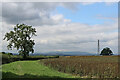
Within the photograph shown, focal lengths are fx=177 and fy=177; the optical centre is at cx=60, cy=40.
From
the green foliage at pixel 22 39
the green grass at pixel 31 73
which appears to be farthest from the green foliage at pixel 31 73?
the green foliage at pixel 22 39

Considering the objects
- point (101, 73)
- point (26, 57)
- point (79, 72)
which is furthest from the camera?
point (26, 57)

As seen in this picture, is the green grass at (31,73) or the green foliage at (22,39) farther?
the green foliage at (22,39)

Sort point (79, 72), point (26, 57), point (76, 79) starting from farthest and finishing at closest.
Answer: point (26, 57) < point (79, 72) < point (76, 79)

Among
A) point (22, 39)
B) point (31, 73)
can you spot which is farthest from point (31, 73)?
point (22, 39)

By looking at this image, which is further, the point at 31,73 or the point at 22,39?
the point at 22,39

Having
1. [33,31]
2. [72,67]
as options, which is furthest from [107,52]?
[72,67]

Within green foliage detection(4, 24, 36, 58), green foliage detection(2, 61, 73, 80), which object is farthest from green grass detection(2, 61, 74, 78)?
green foliage detection(4, 24, 36, 58)

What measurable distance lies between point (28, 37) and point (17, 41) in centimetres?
331

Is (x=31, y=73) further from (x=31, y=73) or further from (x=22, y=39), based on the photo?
(x=22, y=39)

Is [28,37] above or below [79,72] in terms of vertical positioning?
above

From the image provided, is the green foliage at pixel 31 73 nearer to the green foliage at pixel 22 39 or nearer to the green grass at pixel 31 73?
the green grass at pixel 31 73

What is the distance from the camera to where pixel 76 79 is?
41.0 feet

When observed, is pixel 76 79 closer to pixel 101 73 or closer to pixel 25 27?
pixel 101 73

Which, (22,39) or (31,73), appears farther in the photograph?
(22,39)
